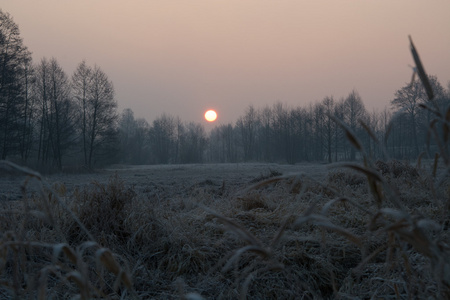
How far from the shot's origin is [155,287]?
312 cm

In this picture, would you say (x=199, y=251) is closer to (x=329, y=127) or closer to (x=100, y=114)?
(x=100, y=114)

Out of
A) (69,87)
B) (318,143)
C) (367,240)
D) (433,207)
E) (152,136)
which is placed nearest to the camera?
(367,240)

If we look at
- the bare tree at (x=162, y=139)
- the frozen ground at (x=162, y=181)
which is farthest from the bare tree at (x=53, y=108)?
the bare tree at (x=162, y=139)

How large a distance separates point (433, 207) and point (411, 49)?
405 cm

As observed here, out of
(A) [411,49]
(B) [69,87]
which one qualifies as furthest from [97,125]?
(A) [411,49]

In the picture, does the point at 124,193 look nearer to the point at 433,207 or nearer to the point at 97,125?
the point at 433,207

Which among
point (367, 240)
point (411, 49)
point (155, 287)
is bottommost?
point (155, 287)

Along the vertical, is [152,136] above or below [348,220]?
above

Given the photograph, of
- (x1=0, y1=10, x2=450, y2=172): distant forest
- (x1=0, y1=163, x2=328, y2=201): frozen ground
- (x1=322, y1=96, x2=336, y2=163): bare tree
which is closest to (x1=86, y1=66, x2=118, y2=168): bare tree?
(x1=0, y1=10, x2=450, y2=172): distant forest

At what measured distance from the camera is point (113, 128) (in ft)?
120

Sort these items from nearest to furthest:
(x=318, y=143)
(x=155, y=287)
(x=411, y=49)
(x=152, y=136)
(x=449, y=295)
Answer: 1. (x=411, y=49)
2. (x=449, y=295)
3. (x=155, y=287)
4. (x=318, y=143)
5. (x=152, y=136)

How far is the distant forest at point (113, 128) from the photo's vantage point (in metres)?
8.52

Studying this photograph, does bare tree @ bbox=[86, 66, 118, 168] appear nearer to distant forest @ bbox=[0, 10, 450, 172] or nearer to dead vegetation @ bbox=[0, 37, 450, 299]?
distant forest @ bbox=[0, 10, 450, 172]

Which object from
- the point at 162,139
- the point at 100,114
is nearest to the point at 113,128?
the point at 100,114
